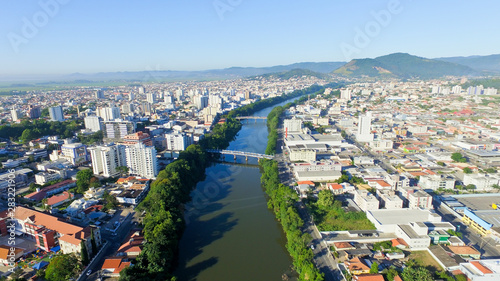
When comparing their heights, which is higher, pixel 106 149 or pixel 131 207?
pixel 106 149

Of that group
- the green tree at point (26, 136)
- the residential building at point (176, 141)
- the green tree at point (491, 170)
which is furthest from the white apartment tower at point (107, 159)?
the green tree at point (491, 170)

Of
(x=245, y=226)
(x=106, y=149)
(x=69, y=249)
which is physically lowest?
(x=245, y=226)

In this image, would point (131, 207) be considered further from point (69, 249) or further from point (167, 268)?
point (167, 268)

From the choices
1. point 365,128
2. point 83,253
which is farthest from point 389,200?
point 365,128

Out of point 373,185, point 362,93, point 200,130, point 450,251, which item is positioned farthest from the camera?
point 362,93

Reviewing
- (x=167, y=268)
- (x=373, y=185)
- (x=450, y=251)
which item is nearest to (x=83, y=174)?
(x=167, y=268)

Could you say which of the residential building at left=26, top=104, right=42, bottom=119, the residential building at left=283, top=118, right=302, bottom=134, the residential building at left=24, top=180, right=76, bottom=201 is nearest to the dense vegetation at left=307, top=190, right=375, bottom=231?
the residential building at left=24, top=180, right=76, bottom=201

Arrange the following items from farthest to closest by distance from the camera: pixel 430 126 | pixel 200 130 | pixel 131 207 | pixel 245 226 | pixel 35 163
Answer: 1. pixel 430 126
2. pixel 200 130
3. pixel 35 163
4. pixel 131 207
5. pixel 245 226
